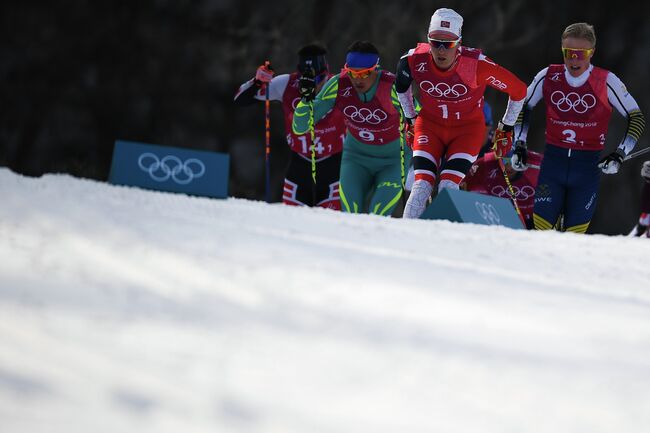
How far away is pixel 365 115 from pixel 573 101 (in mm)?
1278

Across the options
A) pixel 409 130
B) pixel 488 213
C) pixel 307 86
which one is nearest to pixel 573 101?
pixel 409 130

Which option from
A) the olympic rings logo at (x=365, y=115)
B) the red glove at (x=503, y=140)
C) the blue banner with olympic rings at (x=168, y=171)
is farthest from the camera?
the olympic rings logo at (x=365, y=115)

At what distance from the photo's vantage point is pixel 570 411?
55.5 inches

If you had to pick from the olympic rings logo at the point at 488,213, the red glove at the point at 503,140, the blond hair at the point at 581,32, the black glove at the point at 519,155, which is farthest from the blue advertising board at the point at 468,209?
the blond hair at the point at 581,32

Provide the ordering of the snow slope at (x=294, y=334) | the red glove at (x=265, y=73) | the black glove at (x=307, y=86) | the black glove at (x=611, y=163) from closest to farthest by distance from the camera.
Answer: the snow slope at (x=294, y=334), the black glove at (x=611, y=163), the black glove at (x=307, y=86), the red glove at (x=265, y=73)

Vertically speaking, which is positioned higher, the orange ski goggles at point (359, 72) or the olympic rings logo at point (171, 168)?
the orange ski goggles at point (359, 72)

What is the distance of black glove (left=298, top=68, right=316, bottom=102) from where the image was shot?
5.50 metres

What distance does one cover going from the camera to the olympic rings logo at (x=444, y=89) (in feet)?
15.6

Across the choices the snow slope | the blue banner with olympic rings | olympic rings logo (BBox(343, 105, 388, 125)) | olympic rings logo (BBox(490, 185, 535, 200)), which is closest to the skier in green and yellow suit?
olympic rings logo (BBox(343, 105, 388, 125))

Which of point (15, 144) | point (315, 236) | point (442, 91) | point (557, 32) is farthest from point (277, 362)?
point (557, 32)

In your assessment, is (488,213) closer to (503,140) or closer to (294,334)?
(503,140)

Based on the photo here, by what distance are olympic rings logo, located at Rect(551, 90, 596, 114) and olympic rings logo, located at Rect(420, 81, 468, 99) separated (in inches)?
37.4

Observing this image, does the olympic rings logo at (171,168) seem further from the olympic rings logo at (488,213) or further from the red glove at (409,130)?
the red glove at (409,130)

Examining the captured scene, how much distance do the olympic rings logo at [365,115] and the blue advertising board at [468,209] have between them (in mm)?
1689
